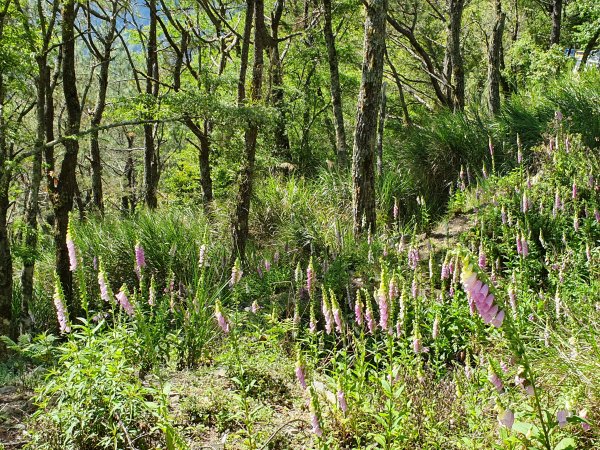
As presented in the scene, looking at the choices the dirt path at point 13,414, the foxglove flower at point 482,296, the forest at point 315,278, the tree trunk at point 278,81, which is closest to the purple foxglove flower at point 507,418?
the forest at point 315,278

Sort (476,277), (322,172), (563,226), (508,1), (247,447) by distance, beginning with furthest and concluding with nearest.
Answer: (508,1) → (322,172) → (563,226) → (247,447) → (476,277)

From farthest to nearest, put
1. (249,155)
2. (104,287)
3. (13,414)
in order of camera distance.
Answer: (249,155)
(13,414)
(104,287)

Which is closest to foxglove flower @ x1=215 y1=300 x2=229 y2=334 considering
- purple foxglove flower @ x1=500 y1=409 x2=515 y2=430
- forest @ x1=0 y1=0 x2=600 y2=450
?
forest @ x1=0 y1=0 x2=600 y2=450

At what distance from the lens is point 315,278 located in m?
4.90

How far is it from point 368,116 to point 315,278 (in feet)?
11.8

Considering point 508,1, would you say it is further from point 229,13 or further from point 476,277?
point 476,277

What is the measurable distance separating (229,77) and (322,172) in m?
3.27

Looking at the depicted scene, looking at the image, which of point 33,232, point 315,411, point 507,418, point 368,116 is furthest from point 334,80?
point 507,418

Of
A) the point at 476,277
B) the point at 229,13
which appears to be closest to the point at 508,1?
the point at 229,13

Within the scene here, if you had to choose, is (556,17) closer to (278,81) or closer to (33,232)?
(278,81)

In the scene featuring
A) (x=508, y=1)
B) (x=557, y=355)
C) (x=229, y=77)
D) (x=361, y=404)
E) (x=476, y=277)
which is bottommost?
(x=361, y=404)

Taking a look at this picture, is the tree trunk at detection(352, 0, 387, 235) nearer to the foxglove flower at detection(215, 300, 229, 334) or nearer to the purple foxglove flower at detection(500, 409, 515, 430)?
the foxglove flower at detection(215, 300, 229, 334)

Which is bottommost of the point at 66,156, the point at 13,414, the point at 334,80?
the point at 13,414

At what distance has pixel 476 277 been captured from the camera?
1.81 m
